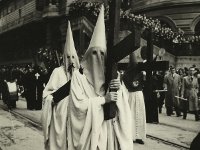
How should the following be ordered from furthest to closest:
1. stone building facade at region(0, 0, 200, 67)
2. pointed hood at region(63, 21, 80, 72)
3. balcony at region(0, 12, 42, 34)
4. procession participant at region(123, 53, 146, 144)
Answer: balcony at region(0, 12, 42, 34)
stone building facade at region(0, 0, 200, 67)
procession participant at region(123, 53, 146, 144)
pointed hood at region(63, 21, 80, 72)

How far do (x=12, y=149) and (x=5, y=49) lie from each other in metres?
50.3

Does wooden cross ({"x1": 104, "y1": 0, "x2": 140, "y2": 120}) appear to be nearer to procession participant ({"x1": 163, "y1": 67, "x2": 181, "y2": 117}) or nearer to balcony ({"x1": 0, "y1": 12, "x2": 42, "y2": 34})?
procession participant ({"x1": 163, "y1": 67, "x2": 181, "y2": 117})

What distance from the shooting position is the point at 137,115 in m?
9.20

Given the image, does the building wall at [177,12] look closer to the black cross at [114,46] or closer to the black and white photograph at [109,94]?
the black and white photograph at [109,94]

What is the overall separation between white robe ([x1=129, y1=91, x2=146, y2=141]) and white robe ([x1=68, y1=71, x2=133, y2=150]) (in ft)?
15.0

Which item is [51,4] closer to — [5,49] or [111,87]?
[5,49]

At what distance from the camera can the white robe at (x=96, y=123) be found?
171 inches

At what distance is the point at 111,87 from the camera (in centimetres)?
422

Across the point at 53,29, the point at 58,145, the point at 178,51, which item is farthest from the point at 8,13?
the point at 58,145

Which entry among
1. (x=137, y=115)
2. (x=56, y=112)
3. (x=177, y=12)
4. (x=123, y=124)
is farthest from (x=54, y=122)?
(x=177, y=12)

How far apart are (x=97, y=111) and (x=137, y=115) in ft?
16.2

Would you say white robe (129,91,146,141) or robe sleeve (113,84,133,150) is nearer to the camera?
robe sleeve (113,84,133,150)

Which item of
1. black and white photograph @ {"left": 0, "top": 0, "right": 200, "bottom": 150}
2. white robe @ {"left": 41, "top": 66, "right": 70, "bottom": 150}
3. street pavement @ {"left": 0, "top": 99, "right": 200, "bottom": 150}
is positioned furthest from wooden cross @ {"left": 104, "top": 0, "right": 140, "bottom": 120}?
street pavement @ {"left": 0, "top": 99, "right": 200, "bottom": 150}

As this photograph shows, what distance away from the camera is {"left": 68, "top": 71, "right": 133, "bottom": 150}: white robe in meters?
4.34
